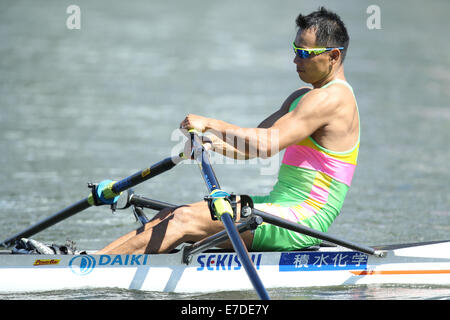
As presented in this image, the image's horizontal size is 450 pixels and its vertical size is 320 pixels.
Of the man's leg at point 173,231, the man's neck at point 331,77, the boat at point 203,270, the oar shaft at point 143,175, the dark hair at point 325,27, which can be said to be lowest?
the boat at point 203,270

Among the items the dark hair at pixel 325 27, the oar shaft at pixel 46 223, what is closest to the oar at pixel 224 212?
the dark hair at pixel 325 27

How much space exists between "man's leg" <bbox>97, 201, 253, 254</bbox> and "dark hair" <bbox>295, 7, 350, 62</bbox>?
1662mm

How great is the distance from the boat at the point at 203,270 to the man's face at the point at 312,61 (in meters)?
1.51

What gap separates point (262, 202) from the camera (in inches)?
255

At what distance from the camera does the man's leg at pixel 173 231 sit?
6129 mm

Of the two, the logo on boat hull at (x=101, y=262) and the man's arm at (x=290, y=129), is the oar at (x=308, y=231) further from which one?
→ the logo on boat hull at (x=101, y=262)

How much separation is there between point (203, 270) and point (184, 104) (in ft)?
34.4

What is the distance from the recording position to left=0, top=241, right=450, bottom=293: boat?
20.6 ft

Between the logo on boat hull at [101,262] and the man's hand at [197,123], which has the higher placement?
the man's hand at [197,123]

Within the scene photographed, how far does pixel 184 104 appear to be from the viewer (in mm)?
16609

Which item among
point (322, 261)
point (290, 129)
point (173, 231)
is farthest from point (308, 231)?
point (173, 231)

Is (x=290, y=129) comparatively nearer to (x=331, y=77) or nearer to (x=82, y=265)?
→ (x=331, y=77)

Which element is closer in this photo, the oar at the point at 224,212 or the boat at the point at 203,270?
the oar at the point at 224,212
